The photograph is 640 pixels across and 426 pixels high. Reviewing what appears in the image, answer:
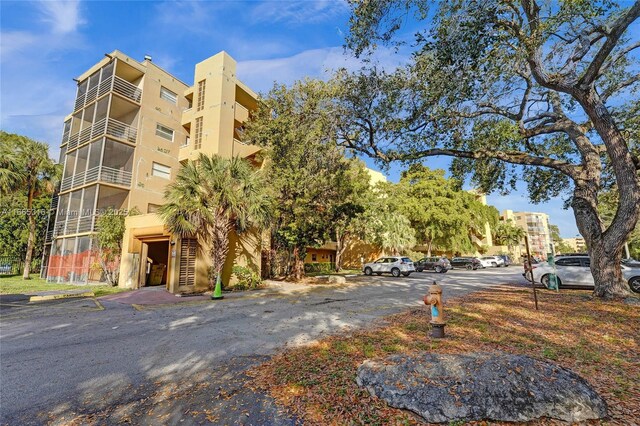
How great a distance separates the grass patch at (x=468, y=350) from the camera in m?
3.52

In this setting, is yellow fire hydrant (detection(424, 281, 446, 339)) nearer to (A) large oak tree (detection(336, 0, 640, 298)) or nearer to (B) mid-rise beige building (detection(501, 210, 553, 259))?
(A) large oak tree (detection(336, 0, 640, 298))

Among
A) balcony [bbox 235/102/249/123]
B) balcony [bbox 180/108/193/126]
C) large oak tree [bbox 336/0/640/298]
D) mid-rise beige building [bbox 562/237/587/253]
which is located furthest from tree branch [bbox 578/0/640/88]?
mid-rise beige building [bbox 562/237/587/253]

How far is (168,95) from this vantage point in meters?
24.9

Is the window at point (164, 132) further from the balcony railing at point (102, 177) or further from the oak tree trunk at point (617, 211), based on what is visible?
the oak tree trunk at point (617, 211)

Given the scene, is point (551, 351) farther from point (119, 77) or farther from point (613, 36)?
point (119, 77)

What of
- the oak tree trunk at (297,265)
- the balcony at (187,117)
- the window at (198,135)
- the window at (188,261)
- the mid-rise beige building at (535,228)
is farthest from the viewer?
the mid-rise beige building at (535,228)

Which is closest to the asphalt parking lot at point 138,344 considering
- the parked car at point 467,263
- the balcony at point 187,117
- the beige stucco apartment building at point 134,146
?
the beige stucco apartment building at point 134,146

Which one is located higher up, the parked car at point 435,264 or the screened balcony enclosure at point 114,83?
the screened balcony enclosure at point 114,83

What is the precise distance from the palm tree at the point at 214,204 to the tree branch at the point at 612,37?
525 inches

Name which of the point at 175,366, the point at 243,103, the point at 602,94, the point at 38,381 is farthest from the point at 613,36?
the point at 243,103

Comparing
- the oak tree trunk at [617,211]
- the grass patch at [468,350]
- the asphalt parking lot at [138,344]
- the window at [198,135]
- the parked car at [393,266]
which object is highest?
the window at [198,135]

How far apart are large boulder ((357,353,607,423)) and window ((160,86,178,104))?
27.2m

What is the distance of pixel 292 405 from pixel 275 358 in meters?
1.85

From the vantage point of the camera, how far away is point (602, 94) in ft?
38.5
